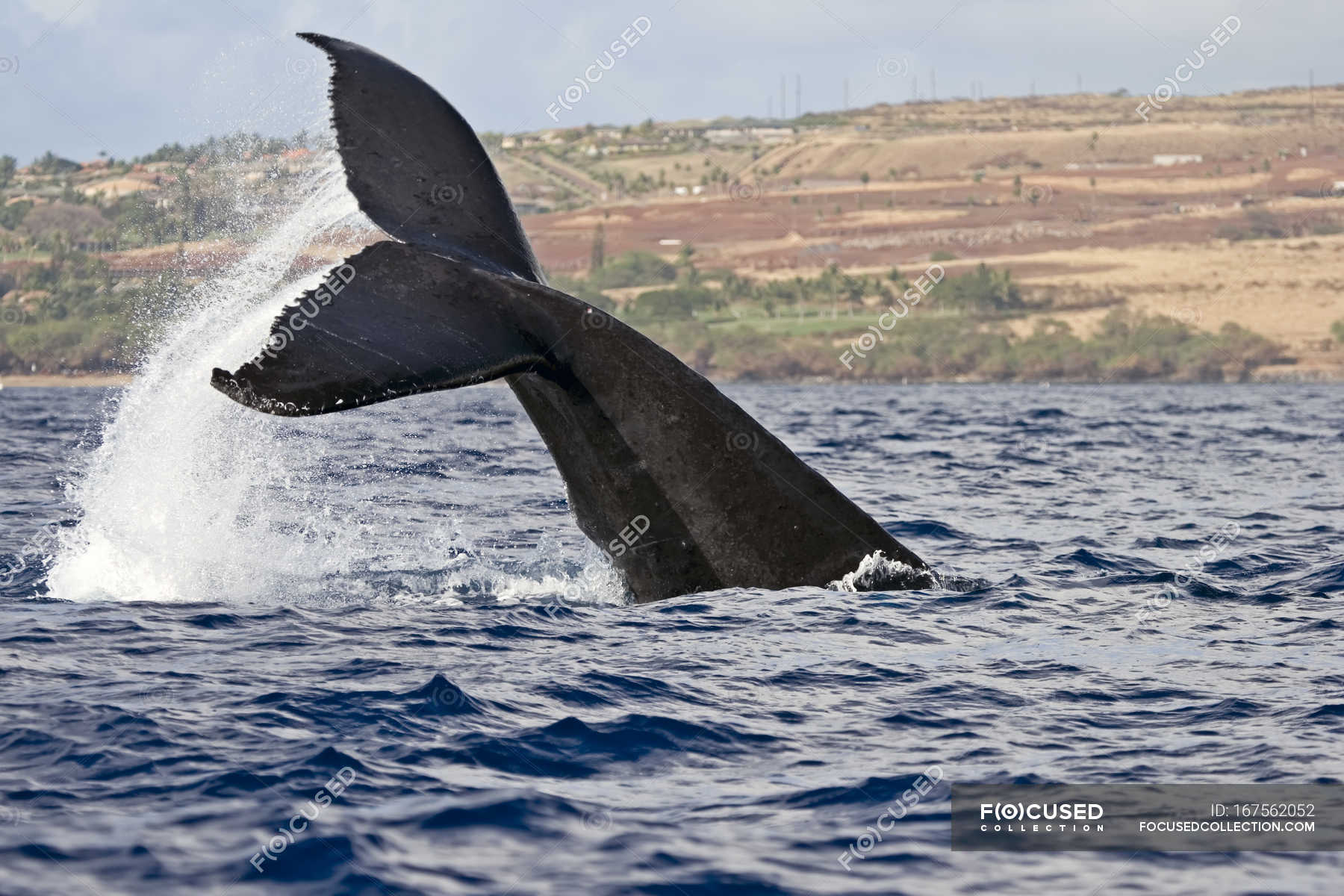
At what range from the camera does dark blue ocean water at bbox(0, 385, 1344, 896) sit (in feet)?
18.9

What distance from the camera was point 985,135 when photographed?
6841 inches

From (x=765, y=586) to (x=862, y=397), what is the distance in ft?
204

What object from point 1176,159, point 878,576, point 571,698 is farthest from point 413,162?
point 1176,159

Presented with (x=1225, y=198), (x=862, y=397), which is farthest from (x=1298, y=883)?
(x=1225, y=198)

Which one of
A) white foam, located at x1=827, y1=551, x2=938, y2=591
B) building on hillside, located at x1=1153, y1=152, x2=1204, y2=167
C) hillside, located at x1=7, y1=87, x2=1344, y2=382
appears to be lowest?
white foam, located at x1=827, y1=551, x2=938, y2=591

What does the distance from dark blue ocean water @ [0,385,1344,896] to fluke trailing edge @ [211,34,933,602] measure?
366mm

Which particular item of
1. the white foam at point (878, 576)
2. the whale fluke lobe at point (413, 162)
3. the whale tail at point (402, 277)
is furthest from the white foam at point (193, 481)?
the white foam at point (878, 576)

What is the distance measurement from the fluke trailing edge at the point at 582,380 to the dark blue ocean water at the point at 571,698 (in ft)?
1.20

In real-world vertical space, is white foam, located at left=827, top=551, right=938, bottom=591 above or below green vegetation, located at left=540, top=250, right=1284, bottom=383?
below

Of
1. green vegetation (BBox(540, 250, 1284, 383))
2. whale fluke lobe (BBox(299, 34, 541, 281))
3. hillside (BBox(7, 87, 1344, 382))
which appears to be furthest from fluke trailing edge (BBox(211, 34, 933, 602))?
green vegetation (BBox(540, 250, 1284, 383))

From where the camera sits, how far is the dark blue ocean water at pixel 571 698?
575cm

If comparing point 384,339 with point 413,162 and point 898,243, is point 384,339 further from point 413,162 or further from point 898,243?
point 898,243

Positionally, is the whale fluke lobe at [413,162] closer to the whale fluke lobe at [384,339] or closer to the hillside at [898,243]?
the whale fluke lobe at [384,339]

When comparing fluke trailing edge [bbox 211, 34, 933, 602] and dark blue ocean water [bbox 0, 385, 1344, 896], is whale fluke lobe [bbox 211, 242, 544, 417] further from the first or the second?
dark blue ocean water [bbox 0, 385, 1344, 896]
